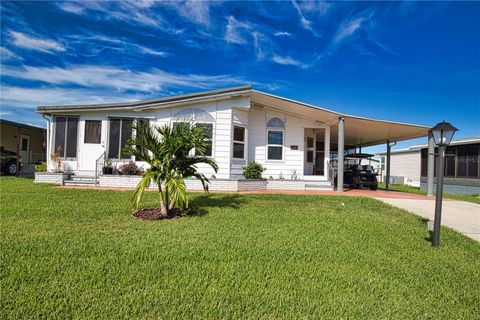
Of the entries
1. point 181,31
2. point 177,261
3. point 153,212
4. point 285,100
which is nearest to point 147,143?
point 153,212

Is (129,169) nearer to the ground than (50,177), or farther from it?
farther from it

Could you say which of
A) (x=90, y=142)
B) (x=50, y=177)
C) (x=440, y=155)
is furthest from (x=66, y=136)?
→ (x=440, y=155)

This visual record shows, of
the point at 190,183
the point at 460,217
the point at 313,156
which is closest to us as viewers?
the point at 460,217

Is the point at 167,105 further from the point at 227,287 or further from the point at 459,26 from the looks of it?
the point at 459,26

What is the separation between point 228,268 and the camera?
3242mm

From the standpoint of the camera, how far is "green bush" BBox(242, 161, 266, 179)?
37.9ft

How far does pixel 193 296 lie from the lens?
2584 millimetres

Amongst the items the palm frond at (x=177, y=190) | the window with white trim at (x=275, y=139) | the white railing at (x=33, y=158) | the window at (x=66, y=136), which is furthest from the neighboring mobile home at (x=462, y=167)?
the white railing at (x=33, y=158)

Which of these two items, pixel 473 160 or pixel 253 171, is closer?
pixel 253 171

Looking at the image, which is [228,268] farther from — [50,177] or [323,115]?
[50,177]

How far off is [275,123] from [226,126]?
9.35 feet

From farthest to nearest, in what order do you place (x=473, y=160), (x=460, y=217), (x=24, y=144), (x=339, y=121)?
(x=24, y=144) < (x=473, y=160) < (x=339, y=121) < (x=460, y=217)

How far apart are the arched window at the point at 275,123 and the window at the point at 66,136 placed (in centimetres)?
961

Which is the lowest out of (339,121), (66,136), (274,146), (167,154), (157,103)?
(167,154)
